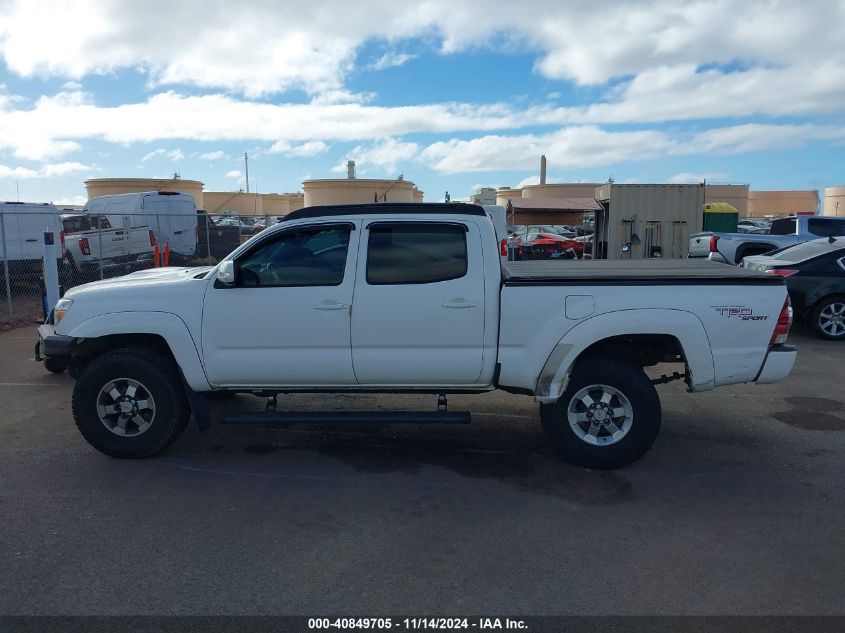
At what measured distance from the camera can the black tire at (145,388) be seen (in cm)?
541

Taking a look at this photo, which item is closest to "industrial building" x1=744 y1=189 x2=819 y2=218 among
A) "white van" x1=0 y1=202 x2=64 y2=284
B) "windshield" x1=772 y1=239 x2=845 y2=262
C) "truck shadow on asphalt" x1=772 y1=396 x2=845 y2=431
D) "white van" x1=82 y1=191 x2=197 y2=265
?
"white van" x1=82 y1=191 x2=197 y2=265

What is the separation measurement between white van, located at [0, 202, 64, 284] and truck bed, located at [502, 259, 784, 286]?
523 inches

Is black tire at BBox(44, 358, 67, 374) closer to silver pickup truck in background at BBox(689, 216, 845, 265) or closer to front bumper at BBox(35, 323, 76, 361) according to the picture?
front bumper at BBox(35, 323, 76, 361)

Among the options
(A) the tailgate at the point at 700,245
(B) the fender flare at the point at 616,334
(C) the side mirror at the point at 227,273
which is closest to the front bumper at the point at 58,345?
(C) the side mirror at the point at 227,273

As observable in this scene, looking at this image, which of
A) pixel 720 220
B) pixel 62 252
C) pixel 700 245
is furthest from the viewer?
pixel 720 220

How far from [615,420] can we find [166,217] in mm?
20008

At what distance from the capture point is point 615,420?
5293mm

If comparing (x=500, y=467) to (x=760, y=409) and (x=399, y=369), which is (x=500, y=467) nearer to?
(x=399, y=369)

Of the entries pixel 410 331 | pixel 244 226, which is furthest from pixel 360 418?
pixel 244 226

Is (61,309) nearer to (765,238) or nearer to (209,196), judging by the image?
(765,238)

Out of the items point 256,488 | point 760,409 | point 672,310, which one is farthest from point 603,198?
point 256,488

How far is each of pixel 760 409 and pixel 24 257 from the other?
1561cm

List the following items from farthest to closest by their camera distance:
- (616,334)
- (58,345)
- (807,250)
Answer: (807,250)
(58,345)
(616,334)

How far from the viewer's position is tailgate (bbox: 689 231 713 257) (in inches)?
672
